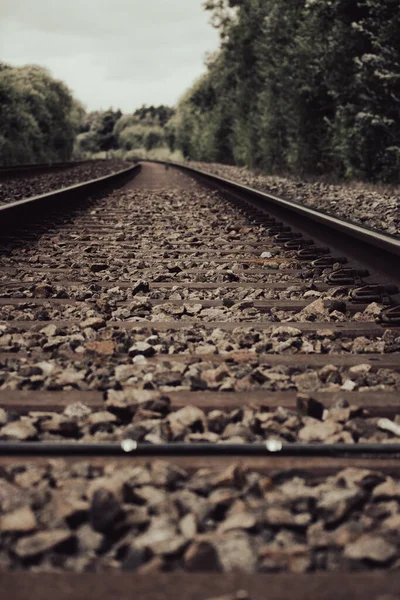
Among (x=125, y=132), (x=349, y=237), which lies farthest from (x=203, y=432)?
(x=125, y=132)

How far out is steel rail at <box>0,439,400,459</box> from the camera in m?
1.44

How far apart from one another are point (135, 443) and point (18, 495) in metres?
0.29

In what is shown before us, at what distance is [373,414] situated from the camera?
1.77m

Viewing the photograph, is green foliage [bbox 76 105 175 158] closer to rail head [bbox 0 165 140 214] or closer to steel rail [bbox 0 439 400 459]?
rail head [bbox 0 165 140 214]

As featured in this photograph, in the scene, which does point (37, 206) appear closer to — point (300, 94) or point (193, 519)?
point (193, 519)

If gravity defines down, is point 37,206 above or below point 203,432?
above

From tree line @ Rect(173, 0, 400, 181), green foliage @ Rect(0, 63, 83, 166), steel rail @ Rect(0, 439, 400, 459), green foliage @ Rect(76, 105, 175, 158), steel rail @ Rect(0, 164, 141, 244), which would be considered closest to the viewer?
steel rail @ Rect(0, 439, 400, 459)

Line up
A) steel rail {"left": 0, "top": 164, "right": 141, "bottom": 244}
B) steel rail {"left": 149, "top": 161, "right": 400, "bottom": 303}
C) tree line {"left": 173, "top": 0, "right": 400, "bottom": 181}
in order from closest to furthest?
steel rail {"left": 149, "top": 161, "right": 400, "bottom": 303}, steel rail {"left": 0, "top": 164, "right": 141, "bottom": 244}, tree line {"left": 173, "top": 0, "right": 400, "bottom": 181}

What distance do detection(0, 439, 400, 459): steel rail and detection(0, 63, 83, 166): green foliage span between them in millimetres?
36276

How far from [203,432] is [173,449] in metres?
0.22

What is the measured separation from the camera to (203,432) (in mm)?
1652

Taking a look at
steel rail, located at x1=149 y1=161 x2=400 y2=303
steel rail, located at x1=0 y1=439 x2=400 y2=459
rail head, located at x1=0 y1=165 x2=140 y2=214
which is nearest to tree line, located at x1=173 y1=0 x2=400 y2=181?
rail head, located at x1=0 y1=165 x2=140 y2=214

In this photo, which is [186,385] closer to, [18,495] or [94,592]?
[18,495]

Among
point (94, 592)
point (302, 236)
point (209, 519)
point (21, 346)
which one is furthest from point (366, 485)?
point (302, 236)
